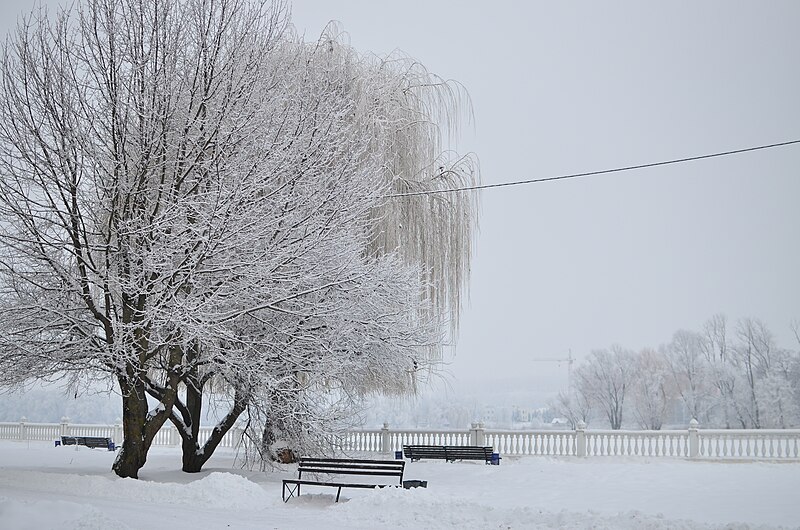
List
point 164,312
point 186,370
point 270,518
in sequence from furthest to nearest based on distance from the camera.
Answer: point 186,370, point 164,312, point 270,518

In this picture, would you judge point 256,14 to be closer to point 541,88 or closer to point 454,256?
point 454,256

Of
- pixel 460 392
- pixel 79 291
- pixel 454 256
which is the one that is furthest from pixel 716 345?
pixel 79 291

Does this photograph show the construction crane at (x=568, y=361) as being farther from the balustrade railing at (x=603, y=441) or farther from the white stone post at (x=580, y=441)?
the white stone post at (x=580, y=441)

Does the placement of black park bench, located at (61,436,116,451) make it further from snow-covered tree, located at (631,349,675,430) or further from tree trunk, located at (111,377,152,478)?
snow-covered tree, located at (631,349,675,430)

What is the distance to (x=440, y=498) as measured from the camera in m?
9.98

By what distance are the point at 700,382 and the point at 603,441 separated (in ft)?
55.5

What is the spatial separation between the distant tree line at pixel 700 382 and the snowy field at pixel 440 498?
171 inches

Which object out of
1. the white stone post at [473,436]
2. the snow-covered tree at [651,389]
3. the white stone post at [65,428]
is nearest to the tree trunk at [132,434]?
the white stone post at [473,436]

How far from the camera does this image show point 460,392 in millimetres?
37688

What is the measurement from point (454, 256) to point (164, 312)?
9412 mm

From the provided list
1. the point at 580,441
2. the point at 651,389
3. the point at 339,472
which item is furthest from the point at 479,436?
the point at 651,389

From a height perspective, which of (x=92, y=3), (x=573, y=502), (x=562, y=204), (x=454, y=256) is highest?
(x=562, y=204)

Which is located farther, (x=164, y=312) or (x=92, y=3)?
(x=92, y=3)

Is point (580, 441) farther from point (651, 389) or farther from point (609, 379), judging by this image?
point (609, 379)
